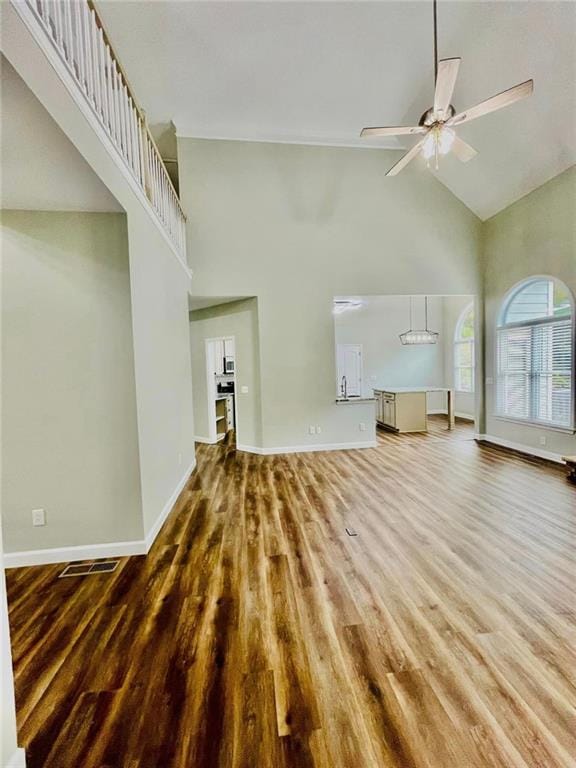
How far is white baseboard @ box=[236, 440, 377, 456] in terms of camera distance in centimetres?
582

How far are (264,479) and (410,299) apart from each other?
7.15 m

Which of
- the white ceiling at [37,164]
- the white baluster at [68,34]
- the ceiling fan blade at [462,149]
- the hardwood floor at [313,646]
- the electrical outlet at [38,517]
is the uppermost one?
the ceiling fan blade at [462,149]

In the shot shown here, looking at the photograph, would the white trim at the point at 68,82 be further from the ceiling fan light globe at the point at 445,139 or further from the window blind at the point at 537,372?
the window blind at the point at 537,372

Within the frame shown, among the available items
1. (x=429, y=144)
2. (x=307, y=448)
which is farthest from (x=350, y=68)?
(x=307, y=448)

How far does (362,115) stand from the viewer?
5.17m

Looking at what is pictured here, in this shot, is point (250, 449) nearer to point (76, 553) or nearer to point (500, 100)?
point (76, 553)

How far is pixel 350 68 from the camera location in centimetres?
434

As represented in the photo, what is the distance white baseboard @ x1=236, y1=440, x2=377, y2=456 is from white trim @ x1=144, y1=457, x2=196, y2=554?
140 centimetres

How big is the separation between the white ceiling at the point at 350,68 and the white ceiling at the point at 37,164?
9.92ft

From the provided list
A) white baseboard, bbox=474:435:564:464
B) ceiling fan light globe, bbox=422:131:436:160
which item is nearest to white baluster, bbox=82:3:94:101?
ceiling fan light globe, bbox=422:131:436:160

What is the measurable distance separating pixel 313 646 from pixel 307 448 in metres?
4.20

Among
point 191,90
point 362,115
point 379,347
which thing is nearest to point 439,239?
point 362,115

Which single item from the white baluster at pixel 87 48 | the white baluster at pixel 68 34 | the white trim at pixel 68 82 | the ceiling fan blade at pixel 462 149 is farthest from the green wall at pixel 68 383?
the ceiling fan blade at pixel 462 149

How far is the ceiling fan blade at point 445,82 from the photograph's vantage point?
91.4 inches
